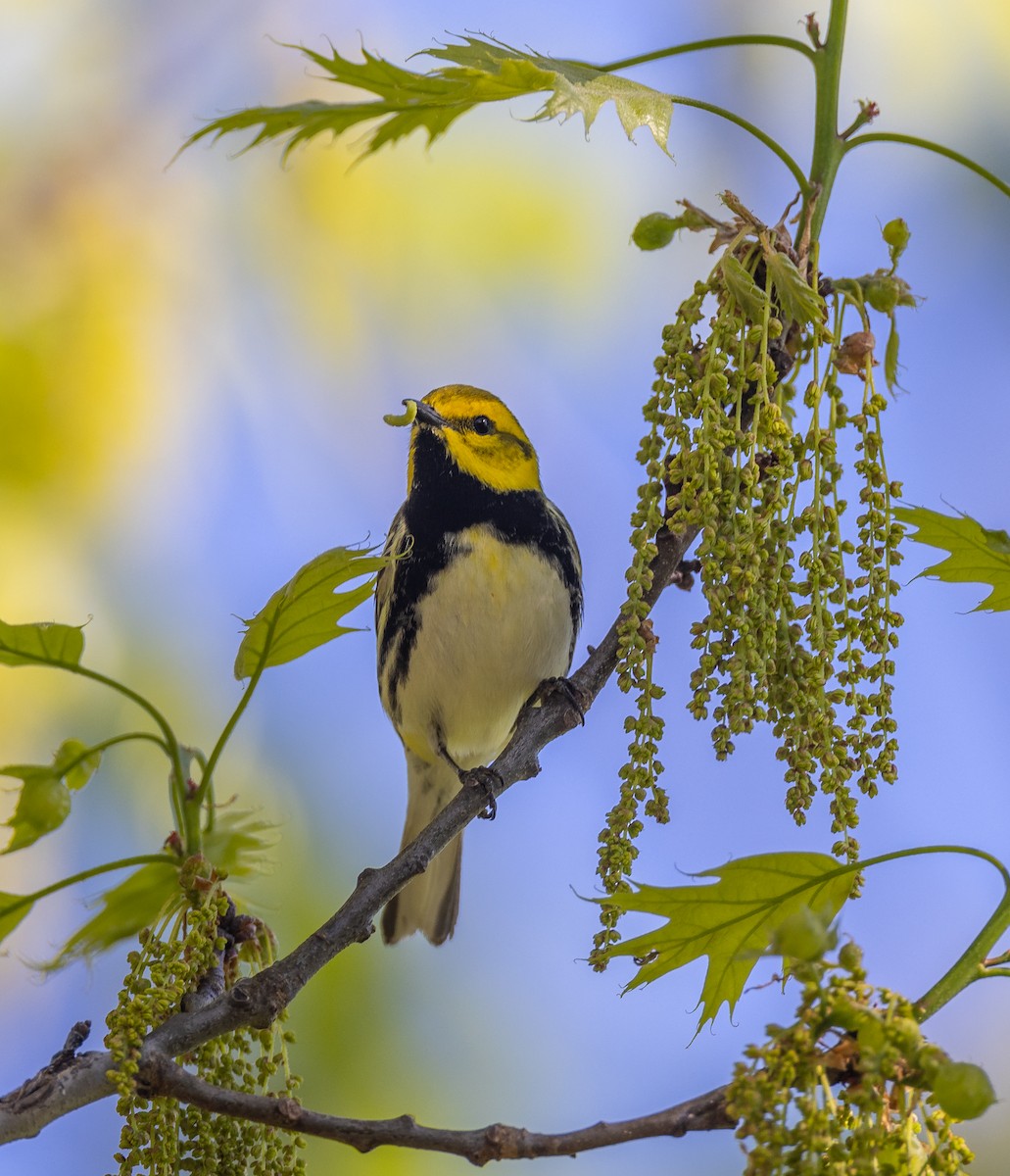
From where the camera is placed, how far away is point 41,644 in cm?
182

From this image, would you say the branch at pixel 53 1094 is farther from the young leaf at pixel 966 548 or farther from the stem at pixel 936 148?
the stem at pixel 936 148

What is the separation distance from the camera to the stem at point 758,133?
1900 millimetres

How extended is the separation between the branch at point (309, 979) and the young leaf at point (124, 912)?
32cm

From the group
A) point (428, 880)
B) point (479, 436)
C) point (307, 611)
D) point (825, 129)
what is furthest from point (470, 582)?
point (825, 129)

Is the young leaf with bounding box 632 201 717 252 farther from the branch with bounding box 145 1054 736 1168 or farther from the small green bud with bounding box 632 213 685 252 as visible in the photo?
the branch with bounding box 145 1054 736 1168

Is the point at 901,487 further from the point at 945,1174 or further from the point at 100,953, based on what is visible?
the point at 100,953

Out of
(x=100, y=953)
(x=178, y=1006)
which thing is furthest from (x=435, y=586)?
(x=178, y=1006)

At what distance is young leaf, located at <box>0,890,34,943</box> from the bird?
4.81ft

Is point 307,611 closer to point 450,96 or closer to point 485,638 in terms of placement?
point 450,96

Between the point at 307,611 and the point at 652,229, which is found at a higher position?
the point at 652,229

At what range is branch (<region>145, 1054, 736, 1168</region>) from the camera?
1.48 metres

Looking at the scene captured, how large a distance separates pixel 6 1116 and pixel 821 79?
5.74 ft

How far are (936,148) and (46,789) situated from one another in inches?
59.3

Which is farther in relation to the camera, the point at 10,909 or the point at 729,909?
the point at 10,909
